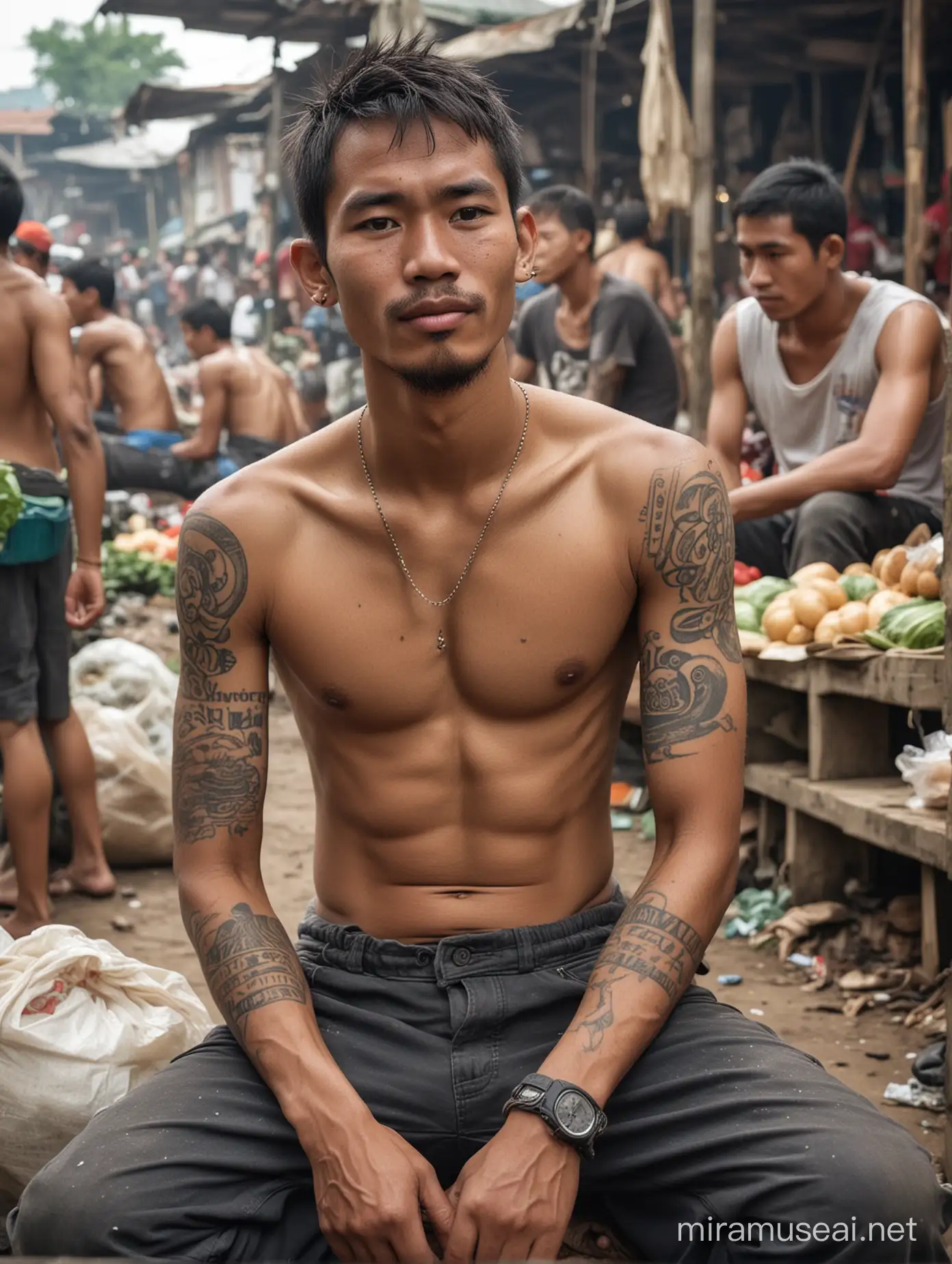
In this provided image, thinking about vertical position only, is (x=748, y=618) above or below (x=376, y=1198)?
below

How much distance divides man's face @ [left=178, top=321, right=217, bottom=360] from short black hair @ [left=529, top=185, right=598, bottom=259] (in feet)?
13.2

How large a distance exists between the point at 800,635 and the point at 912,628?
0.55 m

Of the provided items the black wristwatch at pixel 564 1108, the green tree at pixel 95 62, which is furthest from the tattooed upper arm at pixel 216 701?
the green tree at pixel 95 62

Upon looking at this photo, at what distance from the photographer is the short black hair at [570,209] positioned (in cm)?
692

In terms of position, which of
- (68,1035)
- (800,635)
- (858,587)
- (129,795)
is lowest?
(129,795)

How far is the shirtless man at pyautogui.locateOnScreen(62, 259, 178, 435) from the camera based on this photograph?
9.86 metres

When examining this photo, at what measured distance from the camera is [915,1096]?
3359mm

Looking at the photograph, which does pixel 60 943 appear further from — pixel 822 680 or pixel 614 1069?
pixel 822 680

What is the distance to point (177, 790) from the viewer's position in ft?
7.99

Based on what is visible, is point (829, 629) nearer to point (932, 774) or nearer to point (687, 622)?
point (932, 774)

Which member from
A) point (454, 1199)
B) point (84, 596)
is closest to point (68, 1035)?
point (454, 1199)

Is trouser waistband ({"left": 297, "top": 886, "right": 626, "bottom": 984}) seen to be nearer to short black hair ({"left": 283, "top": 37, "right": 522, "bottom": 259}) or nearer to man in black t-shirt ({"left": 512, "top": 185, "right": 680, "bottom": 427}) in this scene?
short black hair ({"left": 283, "top": 37, "right": 522, "bottom": 259})

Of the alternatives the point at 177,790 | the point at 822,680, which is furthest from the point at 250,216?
the point at 177,790

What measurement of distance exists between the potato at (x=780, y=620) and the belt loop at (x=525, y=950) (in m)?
2.58
